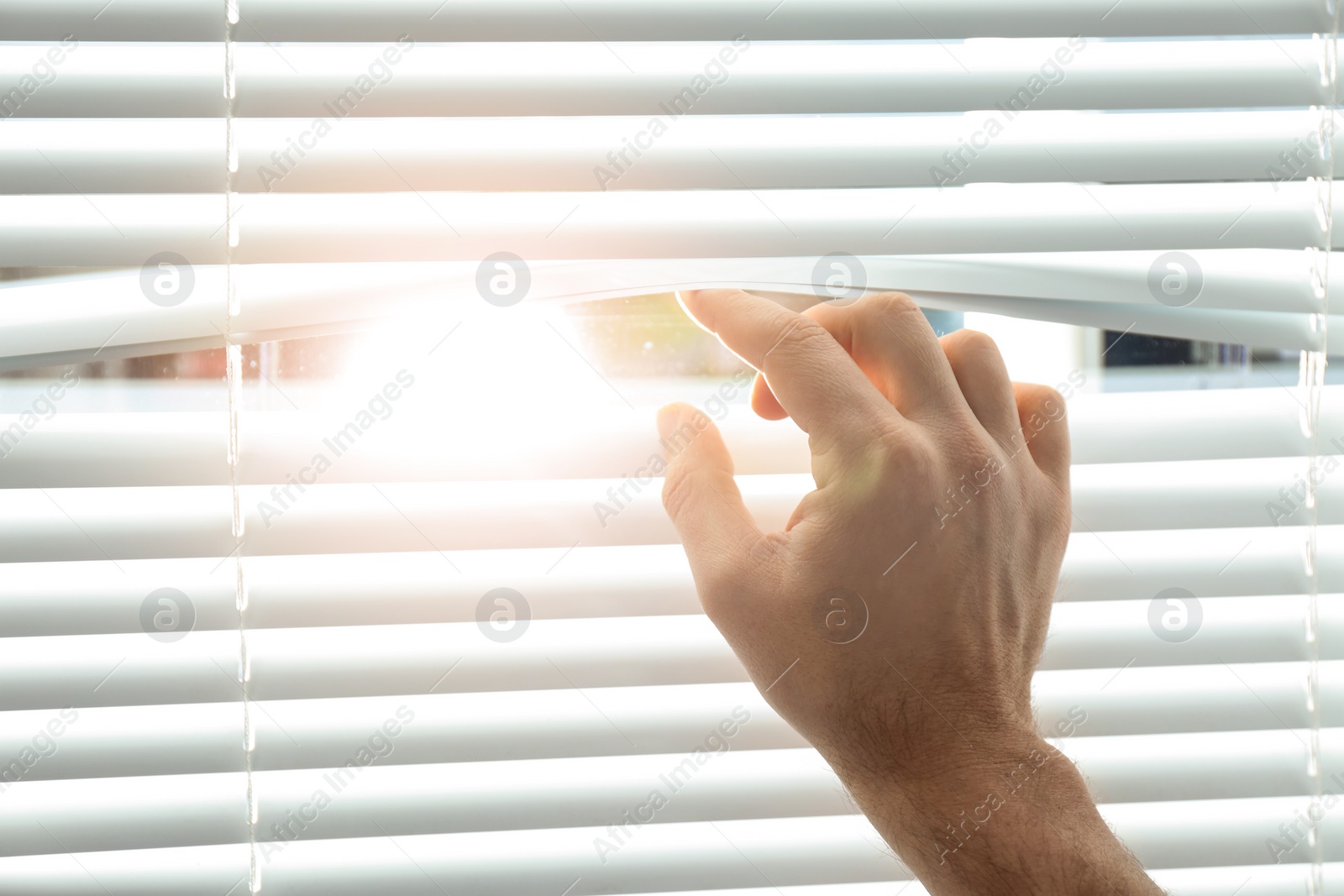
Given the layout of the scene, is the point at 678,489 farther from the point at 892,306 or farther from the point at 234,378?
the point at 234,378

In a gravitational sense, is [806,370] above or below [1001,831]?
above

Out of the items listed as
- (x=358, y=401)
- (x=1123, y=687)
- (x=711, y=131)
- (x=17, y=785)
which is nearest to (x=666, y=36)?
(x=711, y=131)

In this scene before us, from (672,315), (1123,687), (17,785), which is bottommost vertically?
(1123,687)

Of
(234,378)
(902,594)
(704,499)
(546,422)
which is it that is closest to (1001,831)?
(902,594)

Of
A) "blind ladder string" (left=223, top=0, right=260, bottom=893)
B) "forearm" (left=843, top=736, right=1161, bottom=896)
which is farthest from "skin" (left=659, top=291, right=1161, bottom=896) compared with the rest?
"blind ladder string" (left=223, top=0, right=260, bottom=893)

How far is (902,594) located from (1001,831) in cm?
20

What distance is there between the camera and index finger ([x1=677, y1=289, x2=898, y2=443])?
2.26 ft

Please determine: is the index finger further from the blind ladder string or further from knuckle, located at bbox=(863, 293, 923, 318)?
the blind ladder string

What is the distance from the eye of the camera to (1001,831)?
678 millimetres

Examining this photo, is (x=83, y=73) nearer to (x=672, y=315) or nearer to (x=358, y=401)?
(x=358, y=401)

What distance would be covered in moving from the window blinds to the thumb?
3 cm

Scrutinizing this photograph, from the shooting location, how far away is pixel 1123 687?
2.65ft

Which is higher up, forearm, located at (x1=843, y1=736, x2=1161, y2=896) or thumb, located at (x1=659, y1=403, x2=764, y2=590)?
thumb, located at (x1=659, y1=403, x2=764, y2=590)

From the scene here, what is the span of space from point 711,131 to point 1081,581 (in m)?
0.53
